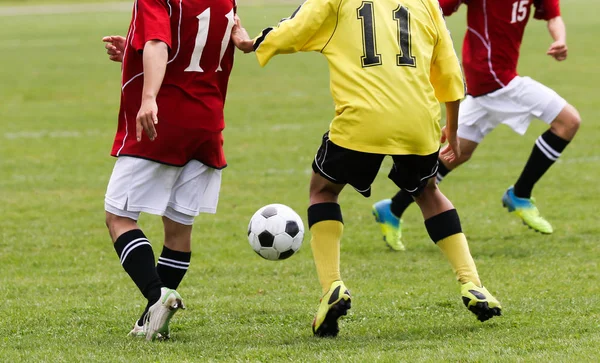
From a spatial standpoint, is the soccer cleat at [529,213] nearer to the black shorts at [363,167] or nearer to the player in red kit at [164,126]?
the black shorts at [363,167]

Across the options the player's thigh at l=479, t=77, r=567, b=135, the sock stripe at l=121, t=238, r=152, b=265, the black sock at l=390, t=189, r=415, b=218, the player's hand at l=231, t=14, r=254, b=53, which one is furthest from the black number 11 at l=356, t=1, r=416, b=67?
the player's thigh at l=479, t=77, r=567, b=135

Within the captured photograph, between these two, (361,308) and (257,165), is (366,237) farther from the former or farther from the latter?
(257,165)

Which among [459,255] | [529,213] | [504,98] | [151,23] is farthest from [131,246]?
[529,213]

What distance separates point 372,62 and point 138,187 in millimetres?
1302

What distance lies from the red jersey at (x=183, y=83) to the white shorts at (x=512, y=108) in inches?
124

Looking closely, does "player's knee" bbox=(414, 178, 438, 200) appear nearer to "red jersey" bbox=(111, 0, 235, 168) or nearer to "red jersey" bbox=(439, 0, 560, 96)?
"red jersey" bbox=(111, 0, 235, 168)

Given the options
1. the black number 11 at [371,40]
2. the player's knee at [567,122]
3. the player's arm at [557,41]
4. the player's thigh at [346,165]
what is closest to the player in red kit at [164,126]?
the player's thigh at [346,165]

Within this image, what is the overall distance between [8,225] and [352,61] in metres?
4.72

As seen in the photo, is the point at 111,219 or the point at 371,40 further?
the point at 111,219

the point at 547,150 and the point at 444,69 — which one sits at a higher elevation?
the point at 444,69

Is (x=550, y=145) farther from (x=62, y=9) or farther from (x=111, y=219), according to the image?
(x=62, y=9)

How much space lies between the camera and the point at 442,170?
7500mm

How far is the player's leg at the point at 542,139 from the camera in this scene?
7.43m

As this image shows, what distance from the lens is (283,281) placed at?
6492 millimetres
